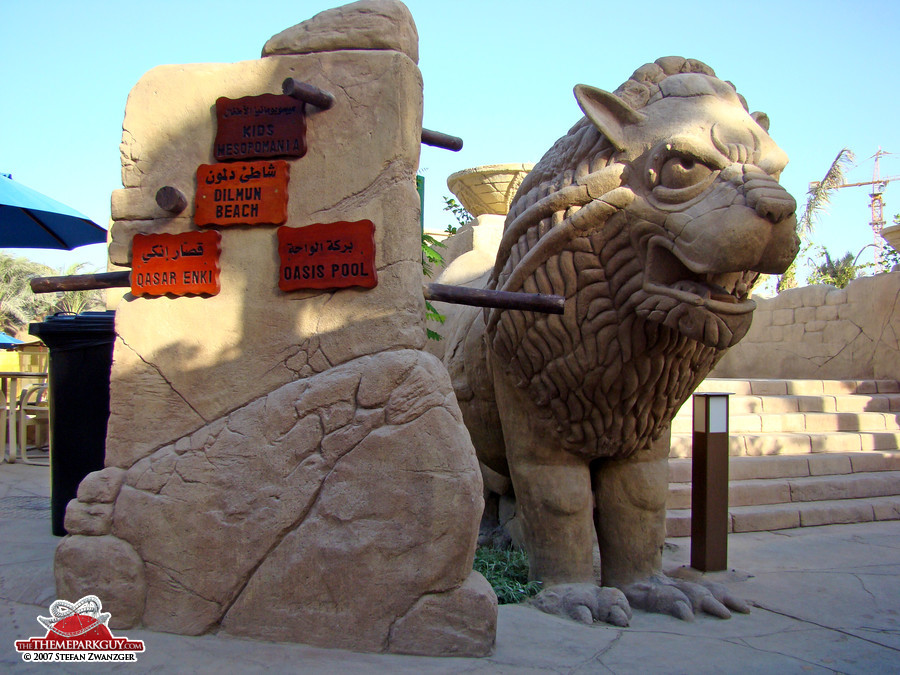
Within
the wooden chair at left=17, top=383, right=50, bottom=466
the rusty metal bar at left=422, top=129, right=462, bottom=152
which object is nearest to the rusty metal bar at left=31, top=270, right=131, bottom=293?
the rusty metal bar at left=422, top=129, right=462, bottom=152

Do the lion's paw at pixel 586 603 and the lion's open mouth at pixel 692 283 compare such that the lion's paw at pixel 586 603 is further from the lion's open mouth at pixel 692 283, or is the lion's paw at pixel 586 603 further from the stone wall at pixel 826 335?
the stone wall at pixel 826 335

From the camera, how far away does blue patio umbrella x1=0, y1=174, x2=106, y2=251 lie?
5.74 metres

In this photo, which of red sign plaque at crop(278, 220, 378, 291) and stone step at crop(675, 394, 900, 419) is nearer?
red sign plaque at crop(278, 220, 378, 291)

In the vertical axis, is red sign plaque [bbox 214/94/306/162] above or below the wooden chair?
above

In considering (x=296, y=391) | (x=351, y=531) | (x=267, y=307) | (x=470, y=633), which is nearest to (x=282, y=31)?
(x=267, y=307)

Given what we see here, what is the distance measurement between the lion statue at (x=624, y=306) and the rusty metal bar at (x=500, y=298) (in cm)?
32

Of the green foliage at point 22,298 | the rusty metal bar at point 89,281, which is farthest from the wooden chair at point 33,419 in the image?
the green foliage at point 22,298

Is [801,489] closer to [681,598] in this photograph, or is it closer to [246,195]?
[681,598]

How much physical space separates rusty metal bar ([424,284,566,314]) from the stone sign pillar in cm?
14

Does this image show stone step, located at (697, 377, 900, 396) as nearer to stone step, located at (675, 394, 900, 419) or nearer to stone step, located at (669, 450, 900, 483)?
stone step, located at (675, 394, 900, 419)

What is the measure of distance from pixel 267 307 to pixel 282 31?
1.08 metres

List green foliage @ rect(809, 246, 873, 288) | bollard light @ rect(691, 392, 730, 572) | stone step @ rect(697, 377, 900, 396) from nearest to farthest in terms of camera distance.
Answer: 1. bollard light @ rect(691, 392, 730, 572)
2. stone step @ rect(697, 377, 900, 396)
3. green foliage @ rect(809, 246, 873, 288)

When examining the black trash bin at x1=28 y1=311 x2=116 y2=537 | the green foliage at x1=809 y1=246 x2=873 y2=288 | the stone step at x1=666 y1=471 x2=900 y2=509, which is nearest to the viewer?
the black trash bin at x1=28 y1=311 x2=116 y2=537

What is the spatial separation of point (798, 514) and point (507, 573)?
291 cm
